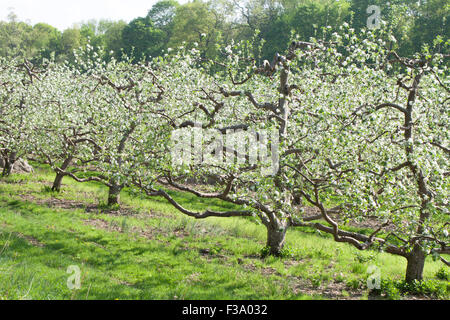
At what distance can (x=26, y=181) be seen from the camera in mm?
29281

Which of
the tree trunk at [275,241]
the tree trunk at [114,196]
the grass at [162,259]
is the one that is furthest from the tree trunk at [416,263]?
the tree trunk at [114,196]

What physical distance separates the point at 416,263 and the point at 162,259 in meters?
9.30

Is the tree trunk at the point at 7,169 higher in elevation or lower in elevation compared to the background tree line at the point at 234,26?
lower

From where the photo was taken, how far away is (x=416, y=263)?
1323 centimetres

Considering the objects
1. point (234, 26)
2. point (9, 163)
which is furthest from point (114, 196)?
point (234, 26)

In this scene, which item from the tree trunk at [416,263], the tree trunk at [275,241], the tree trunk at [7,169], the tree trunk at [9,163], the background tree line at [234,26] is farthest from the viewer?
the background tree line at [234,26]

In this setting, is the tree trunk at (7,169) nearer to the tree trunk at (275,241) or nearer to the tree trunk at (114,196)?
the tree trunk at (114,196)

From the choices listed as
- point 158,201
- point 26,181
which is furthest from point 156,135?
point 26,181

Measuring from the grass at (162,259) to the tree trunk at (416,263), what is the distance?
0.54 m

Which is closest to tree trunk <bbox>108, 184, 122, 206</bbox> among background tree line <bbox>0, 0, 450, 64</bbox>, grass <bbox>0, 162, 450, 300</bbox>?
grass <bbox>0, 162, 450, 300</bbox>

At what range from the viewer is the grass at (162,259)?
11.9 meters

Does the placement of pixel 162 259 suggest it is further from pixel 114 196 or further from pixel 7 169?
pixel 7 169

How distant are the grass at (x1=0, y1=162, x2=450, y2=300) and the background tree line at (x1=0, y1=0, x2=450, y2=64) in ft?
97.0
